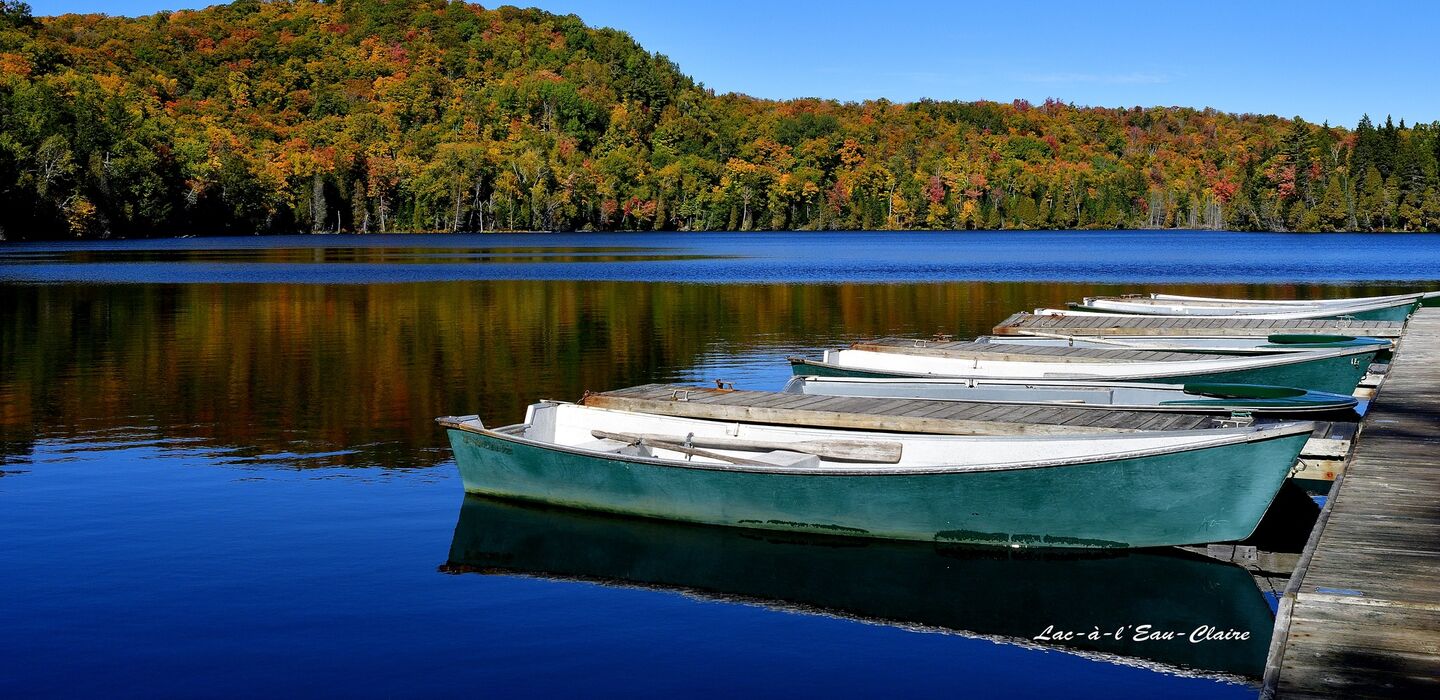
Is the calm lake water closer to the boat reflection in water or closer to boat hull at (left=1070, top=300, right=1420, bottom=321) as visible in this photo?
the boat reflection in water

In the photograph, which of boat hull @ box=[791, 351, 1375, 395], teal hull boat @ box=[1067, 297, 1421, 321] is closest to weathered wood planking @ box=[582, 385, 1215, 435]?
boat hull @ box=[791, 351, 1375, 395]

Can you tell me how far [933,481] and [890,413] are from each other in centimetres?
234

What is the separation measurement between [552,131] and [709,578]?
613 ft

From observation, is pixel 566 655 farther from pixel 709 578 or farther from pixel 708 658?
pixel 709 578

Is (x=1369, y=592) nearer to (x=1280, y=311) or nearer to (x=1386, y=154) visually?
(x=1280, y=311)

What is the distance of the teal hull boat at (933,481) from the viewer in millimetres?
11430

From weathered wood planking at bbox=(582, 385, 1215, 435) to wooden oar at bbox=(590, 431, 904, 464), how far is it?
528 millimetres

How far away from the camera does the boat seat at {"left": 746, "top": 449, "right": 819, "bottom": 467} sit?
12959 mm

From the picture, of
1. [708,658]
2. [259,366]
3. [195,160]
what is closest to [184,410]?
[259,366]

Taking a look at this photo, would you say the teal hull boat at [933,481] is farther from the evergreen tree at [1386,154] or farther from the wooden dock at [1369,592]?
the evergreen tree at [1386,154]

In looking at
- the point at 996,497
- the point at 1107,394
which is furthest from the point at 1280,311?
the point at 996,497

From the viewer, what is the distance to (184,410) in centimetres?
2164

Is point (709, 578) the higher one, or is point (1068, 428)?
point (1068, 428)

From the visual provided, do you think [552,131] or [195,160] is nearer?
[195,160]
